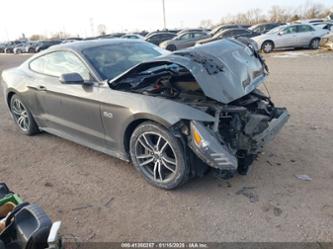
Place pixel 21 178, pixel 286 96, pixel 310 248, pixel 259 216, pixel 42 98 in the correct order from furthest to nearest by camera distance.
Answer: pixel 286 96
pixel 42 98
pixel 21 178
pixel 259 216
pixel 310 248

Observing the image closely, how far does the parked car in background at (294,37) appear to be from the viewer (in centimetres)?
1764

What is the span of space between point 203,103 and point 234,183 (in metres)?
0.98

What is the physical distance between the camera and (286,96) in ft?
22.5

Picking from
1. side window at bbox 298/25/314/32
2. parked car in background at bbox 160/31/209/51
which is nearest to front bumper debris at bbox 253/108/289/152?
side window at bbox 298/25/314/32

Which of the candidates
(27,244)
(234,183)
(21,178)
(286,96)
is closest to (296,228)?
(234,183)

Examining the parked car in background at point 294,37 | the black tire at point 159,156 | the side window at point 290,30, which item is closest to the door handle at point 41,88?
the black tire at point 159,156

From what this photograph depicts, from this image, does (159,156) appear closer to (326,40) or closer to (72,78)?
(72,78)

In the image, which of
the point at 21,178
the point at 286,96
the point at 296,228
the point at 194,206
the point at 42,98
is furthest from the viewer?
the point at 286,96

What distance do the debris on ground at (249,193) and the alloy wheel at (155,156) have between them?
2.48ft

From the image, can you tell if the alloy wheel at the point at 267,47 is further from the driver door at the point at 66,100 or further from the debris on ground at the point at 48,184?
the debris on ground at the point at 48,184

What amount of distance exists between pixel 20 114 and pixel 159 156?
10.2ft

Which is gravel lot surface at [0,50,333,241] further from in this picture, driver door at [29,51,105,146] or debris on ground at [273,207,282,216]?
driver door at [29,51,105,146]

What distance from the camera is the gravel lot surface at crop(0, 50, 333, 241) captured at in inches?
105

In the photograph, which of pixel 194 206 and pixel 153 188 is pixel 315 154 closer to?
pixel 194 206
